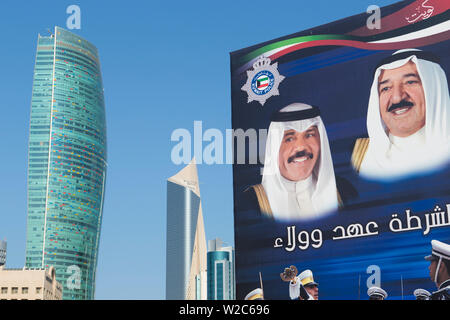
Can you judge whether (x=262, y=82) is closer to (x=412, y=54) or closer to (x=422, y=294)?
(x=412, y=54)

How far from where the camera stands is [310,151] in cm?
6025

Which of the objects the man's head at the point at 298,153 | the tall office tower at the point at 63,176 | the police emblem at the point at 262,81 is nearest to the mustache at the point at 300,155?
the man's head at the point at 298,153

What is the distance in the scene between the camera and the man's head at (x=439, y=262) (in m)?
51.4

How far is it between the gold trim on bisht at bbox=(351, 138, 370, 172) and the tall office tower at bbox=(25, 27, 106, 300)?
145983mm

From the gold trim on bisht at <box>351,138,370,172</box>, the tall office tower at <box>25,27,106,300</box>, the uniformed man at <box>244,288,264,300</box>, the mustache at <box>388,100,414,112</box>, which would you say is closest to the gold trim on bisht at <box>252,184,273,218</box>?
the uniformed man at <box>244,288,264,300</box>

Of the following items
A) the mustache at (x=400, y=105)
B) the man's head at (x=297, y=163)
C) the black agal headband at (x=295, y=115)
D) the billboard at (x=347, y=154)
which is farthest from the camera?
the black agal headband at (x=295, y=115)

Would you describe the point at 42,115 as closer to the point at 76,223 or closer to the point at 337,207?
the point at 76,223

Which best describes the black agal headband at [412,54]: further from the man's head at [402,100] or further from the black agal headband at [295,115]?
the black agal headband at [295,115]

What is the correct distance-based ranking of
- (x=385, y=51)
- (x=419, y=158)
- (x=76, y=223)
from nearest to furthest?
(x=419, y=158) < (x=385, y=51) < (x=76, y=223)

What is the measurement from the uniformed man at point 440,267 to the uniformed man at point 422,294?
38cm

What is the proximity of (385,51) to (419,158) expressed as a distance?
10640mm

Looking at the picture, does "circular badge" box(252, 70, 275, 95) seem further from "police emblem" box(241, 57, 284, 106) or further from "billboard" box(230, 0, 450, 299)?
"billboard" box(230, 0, 450, 299)
